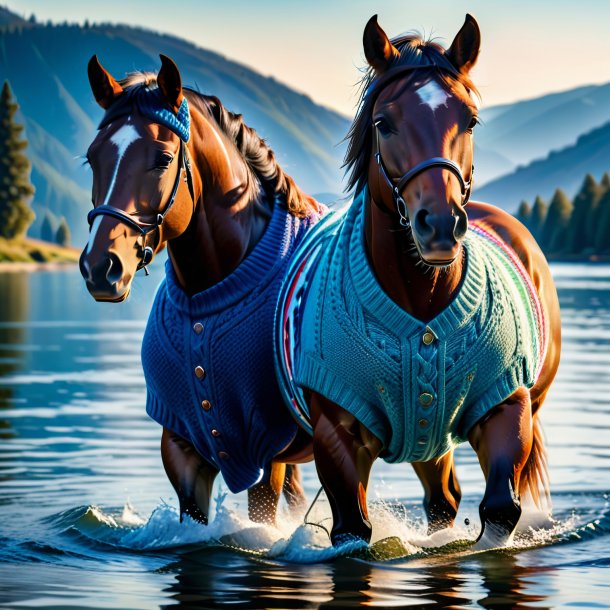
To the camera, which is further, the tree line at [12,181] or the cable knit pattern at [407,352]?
the tree line at [12,181]

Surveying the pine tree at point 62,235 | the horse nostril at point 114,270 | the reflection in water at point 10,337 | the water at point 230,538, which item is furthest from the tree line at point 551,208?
the horse nostril at point 114,270

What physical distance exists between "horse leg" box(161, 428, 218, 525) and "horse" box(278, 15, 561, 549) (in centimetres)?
103

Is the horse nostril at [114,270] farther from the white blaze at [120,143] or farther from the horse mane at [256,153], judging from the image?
the horse mane at [256,153]

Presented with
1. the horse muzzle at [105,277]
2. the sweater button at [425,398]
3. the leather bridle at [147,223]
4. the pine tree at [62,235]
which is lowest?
the sweater button at [425,398]

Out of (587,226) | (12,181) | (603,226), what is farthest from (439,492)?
(587,226)

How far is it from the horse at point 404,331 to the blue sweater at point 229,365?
60 cm

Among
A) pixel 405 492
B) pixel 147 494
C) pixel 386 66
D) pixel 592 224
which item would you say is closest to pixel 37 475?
pixel 147 494

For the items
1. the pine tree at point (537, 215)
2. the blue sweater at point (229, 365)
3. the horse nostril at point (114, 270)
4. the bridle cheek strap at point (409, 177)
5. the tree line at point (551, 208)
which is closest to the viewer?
the bridle cheek strap at point (409, 177)

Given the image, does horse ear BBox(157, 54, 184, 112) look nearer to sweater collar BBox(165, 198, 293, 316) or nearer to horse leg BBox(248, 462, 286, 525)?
sweater collar BBox(165, 198, 293, 316)

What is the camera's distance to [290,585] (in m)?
6.20

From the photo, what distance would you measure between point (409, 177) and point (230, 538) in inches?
95.1

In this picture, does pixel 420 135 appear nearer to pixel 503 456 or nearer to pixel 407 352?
pixel 407 352

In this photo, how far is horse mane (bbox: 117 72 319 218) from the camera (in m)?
7.17

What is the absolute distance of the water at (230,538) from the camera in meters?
6.01
